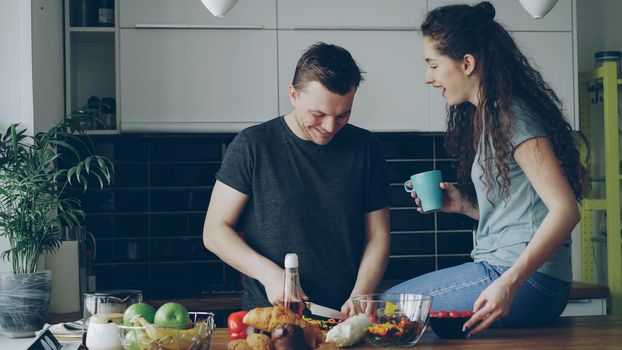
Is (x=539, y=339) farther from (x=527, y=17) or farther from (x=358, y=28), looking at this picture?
(x=527, y=17)

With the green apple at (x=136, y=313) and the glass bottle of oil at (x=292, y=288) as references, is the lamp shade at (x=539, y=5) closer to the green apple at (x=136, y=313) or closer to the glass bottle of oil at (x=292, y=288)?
the glass bottle of oil at (x=292, y=288)

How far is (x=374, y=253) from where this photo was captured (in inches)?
90.9

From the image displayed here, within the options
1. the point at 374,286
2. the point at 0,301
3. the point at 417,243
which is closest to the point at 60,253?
the point at 0,301

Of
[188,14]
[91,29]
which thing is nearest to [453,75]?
[188,14]

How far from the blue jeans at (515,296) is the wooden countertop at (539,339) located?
0.03 m

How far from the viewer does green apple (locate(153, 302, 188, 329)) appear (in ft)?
4.62

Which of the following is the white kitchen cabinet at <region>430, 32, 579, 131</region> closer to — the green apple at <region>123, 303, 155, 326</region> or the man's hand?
the man's hand

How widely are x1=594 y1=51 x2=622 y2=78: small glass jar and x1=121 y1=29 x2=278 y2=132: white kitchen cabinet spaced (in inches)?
61.9

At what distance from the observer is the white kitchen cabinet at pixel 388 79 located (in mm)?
3447

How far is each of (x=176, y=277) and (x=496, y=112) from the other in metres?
2.14

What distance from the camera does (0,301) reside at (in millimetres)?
2438

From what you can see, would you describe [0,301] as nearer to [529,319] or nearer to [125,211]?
[125,211]

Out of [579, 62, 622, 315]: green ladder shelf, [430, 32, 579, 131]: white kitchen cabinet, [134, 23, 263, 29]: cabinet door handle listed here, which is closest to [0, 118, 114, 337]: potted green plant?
[134, 23, 263, 29]: cabinet door handle

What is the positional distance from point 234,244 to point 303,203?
0.78 ft
